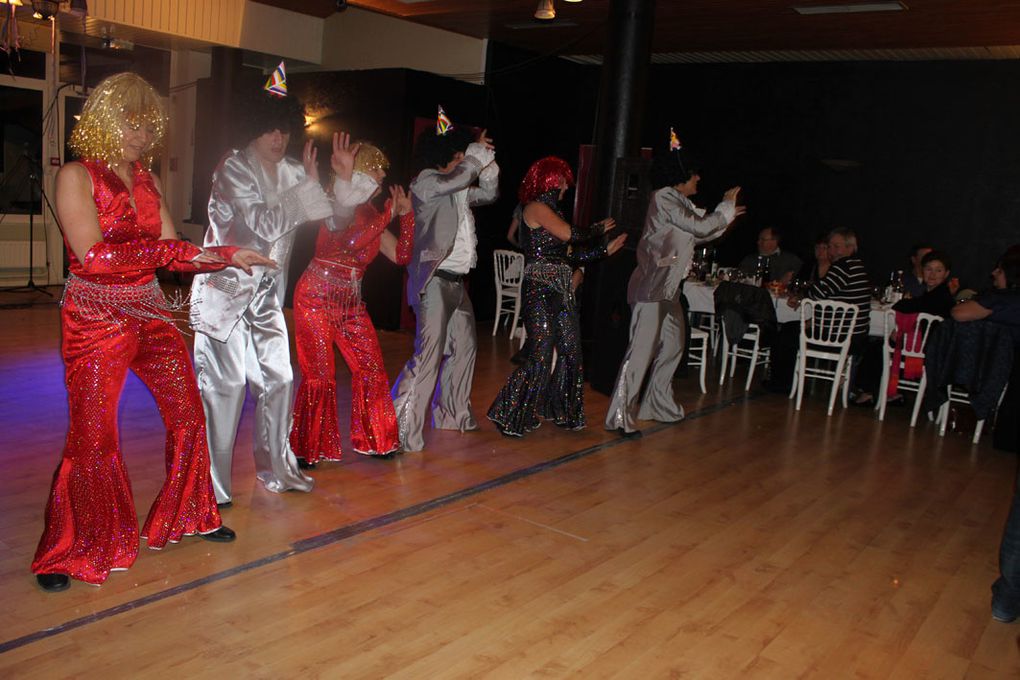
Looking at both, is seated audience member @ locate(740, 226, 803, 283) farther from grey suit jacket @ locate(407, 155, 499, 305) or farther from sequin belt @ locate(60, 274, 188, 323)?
sequin belt @ locate(60, 274, 188, 323)

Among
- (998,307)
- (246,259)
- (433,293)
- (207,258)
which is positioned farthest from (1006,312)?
(207,258)

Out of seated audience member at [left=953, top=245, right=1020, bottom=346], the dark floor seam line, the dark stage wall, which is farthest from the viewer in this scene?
the dark stage wall

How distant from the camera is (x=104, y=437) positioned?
9.57 feet

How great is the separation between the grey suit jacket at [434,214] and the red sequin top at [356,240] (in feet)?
1.09

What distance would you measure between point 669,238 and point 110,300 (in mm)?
3424

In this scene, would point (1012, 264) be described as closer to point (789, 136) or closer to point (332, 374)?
point (332, 374)

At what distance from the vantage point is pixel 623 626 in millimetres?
3066

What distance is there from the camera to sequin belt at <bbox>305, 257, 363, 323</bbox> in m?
4.15

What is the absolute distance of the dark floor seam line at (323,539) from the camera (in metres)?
2.73

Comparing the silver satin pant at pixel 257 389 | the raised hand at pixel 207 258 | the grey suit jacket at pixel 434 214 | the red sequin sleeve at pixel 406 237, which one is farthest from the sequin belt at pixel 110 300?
the grey suit jacket at pixel 434 214

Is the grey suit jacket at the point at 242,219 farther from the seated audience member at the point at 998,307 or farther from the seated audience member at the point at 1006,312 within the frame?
the seated audience member at the point at 998,307

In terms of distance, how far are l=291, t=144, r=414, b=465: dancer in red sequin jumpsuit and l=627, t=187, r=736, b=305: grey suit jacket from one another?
1.64m

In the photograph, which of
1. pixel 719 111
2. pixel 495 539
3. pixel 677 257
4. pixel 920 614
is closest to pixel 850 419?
pixel 677 257

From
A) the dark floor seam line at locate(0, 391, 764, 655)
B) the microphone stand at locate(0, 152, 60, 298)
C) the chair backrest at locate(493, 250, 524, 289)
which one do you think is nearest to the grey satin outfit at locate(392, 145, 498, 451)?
the dark floor seam line at locate(0, 391, 764, 655)
